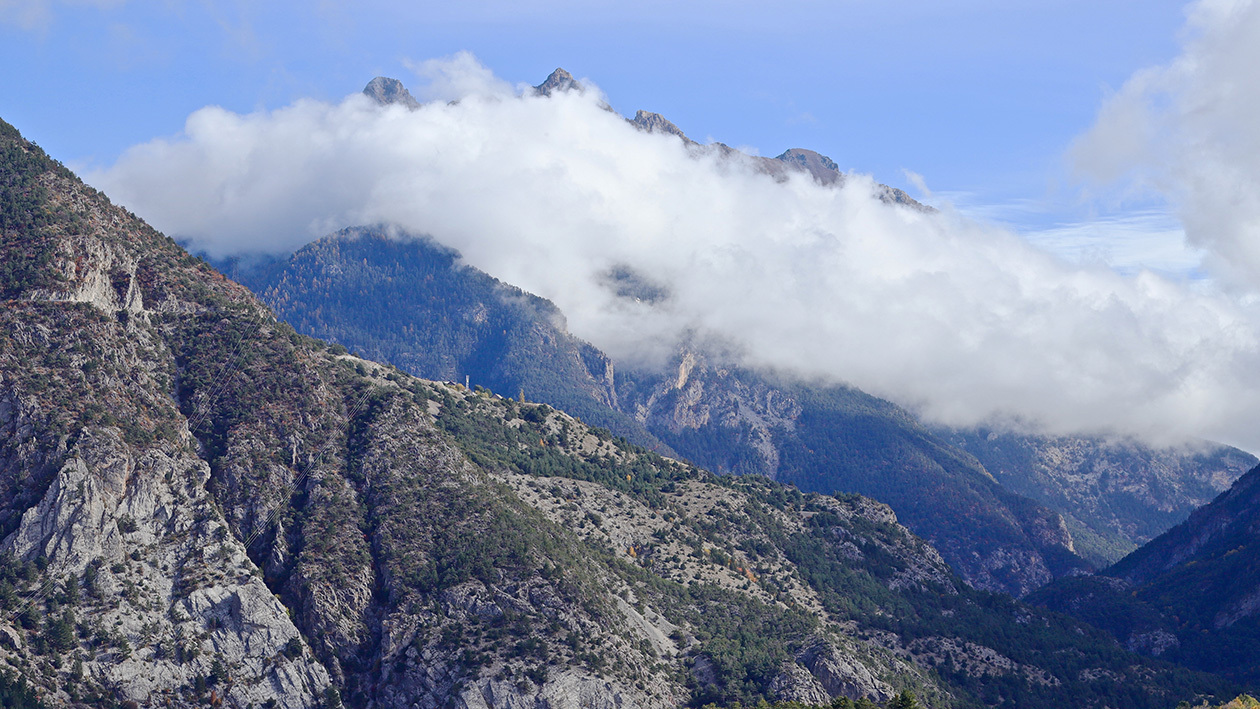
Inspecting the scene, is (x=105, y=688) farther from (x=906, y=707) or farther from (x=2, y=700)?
(x=906, y=707)

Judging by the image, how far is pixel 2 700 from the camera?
7259 inches

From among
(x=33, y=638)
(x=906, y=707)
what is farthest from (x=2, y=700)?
(x=906, y=707)

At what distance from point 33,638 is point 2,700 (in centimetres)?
1657

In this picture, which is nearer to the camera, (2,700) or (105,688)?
(2,700)

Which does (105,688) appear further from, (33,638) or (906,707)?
(906,707)

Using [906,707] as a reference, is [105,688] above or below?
below

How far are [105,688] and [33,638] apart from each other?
1376 cm

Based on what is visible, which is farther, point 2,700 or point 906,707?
point 906,707

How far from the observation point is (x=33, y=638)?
7864 inches

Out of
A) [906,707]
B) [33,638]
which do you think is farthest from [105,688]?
[906,707]

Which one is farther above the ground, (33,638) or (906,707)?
(906,707)

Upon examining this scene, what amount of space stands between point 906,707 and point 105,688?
12593 cm

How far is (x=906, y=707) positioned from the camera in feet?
654
